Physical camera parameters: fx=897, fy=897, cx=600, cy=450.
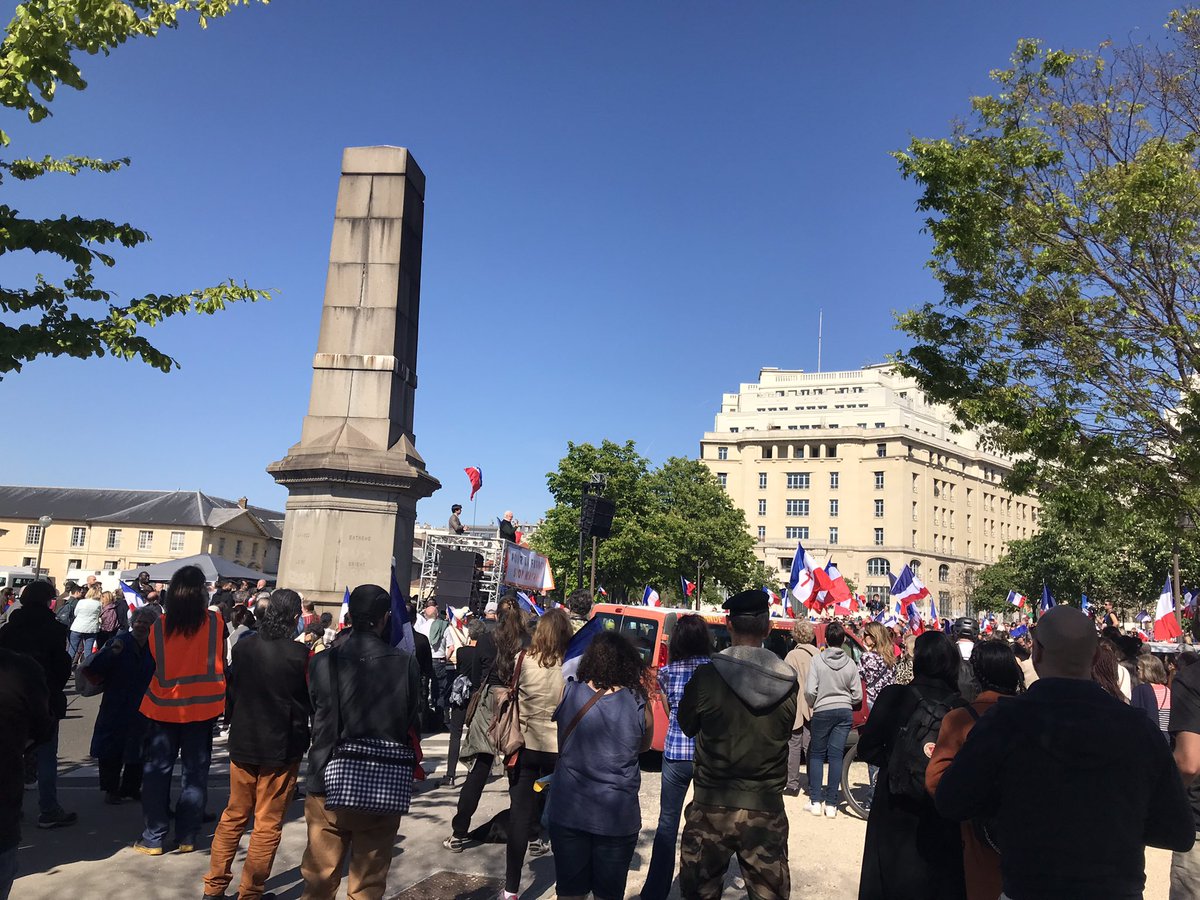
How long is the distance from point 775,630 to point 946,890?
319 inches

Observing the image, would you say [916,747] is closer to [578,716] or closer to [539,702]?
[578,716]

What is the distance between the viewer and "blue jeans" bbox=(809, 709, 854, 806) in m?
8.58

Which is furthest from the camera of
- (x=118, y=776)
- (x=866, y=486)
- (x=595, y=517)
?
(x=866, y=486)

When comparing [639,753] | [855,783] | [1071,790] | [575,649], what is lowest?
[855,783]

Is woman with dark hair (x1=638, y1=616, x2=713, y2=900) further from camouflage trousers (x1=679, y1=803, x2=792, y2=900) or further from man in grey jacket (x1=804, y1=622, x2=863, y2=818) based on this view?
man in grey jacket (x1=804, y1=622, x2=863, y2=818)

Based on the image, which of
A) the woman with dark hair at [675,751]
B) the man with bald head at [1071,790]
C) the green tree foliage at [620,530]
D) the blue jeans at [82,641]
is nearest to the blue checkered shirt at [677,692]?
the woman with dark hair at [675,751]

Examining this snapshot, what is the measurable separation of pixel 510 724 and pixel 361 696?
1631 mm

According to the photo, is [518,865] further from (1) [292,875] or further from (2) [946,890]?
(2) [946,890]

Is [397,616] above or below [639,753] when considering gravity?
above

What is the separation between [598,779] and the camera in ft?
14.2

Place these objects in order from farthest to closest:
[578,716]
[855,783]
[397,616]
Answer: [855,783] < [397,616] < [578,716]

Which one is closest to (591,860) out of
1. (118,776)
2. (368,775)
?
(368,775)

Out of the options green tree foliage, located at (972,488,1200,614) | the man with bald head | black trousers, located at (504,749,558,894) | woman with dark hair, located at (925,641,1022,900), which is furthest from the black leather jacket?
green tree foliage, located at (972,488,1200,614)

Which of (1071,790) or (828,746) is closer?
(1071,790)
